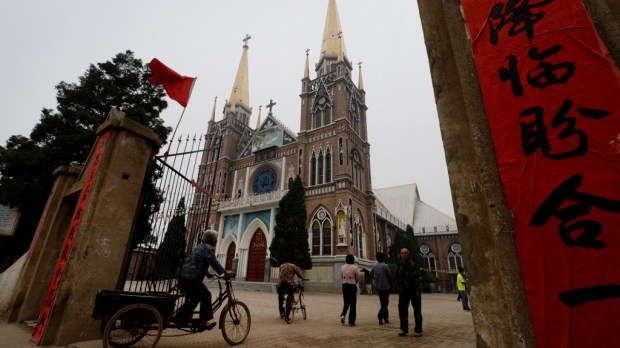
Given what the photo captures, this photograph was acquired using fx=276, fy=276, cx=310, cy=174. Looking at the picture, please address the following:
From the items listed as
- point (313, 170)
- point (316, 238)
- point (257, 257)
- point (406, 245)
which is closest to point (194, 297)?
point (316, 238)

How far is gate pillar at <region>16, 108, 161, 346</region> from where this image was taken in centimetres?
363

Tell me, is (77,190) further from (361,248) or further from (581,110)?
(361,248)

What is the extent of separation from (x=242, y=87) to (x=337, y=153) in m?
18.4

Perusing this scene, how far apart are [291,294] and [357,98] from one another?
22092 millimetres

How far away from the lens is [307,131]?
77.0 ft

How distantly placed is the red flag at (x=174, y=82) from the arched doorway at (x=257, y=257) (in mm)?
16716

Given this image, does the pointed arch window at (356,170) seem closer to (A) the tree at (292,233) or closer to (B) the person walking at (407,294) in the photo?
(A) the tree at (292,233)

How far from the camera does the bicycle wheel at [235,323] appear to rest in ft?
13.3

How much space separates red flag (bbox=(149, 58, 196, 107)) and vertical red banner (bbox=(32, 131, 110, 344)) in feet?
5.12

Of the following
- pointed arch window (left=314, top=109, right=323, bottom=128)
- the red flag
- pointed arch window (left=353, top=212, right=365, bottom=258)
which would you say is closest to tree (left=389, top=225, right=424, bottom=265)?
pointed arch window (left=353, top=212, right=365, bottom=258)

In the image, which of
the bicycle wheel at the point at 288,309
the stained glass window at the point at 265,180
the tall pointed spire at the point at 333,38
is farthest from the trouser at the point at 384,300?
the tall pointed spire at the point at 333,38

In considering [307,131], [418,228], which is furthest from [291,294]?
[418,228]

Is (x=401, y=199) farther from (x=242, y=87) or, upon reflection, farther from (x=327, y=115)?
(x=242, y=87)

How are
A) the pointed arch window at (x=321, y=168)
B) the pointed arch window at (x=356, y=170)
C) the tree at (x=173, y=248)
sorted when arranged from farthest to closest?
the pointed arch window at (x=356, y=170) → the pointed arch window at (x=321, y=168) → the tree at (x=173, y=248)
